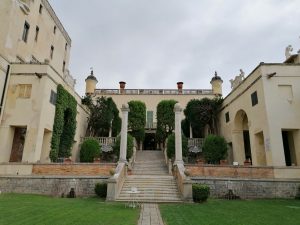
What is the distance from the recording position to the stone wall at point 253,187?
13.9m

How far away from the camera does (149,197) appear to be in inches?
494

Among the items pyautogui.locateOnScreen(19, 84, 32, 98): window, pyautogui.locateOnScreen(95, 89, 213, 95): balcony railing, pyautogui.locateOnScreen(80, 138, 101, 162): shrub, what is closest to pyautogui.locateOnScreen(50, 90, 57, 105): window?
pyautogui.locateOnScreen(19, 84, 32, 98): window

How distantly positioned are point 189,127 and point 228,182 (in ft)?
43.1

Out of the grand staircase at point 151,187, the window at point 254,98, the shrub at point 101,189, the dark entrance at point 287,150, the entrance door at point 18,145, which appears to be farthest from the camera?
the entrance door at point 18,145

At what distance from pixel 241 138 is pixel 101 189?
13668 millimetres

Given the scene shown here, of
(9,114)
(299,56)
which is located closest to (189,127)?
(299,56)

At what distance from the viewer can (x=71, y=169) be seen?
14719mm

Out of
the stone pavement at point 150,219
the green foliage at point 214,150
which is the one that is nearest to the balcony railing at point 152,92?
the green foliage at point 214,150

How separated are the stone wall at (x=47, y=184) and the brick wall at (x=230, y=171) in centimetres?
564

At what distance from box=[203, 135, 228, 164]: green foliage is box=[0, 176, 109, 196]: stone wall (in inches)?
392

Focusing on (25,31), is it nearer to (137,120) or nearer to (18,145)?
(18,145)

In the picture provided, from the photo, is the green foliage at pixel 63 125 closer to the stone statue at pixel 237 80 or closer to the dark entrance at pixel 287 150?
the stone statue at pixel 237 80

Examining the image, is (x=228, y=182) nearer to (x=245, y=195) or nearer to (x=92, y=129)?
(x=245, y=195)

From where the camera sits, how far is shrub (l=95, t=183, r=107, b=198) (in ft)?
42.7
